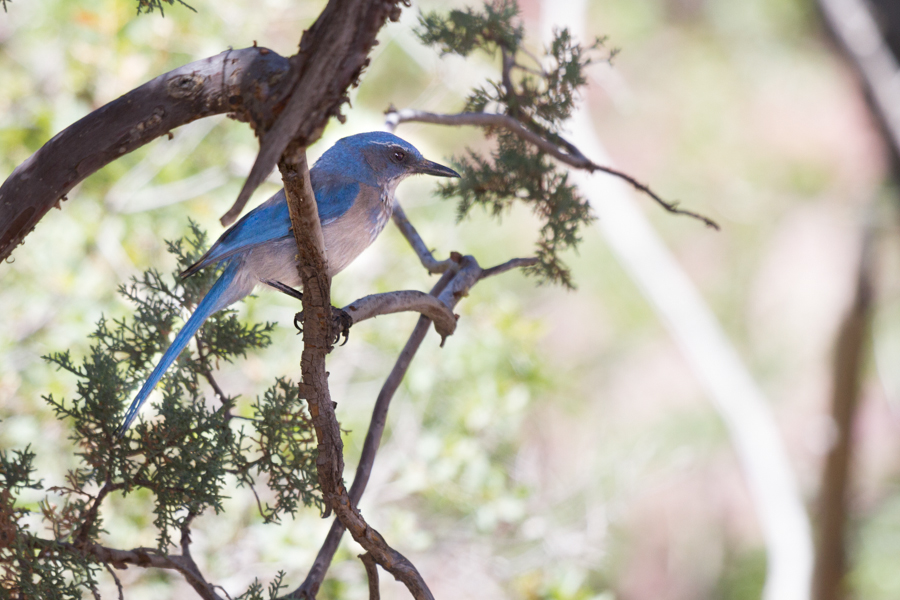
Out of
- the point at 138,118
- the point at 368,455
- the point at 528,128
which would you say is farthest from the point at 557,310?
the point at 138,118

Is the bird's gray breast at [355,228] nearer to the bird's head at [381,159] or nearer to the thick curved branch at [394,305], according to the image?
the bird's head at [381,159]

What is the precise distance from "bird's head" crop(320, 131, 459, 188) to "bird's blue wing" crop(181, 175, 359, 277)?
126mm

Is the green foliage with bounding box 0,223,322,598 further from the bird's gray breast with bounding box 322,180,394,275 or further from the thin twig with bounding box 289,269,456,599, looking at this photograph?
the bird's gray breast with bounding box 322,180,394,275

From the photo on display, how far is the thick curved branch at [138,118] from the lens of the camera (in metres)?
1.35

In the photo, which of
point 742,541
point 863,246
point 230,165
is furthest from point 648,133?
point 230,165

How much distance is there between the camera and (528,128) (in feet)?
9.71

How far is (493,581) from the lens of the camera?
4770 mm

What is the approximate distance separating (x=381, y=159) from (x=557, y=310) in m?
6.11

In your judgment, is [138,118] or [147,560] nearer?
[138,118]

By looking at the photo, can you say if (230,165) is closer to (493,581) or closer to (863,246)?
(493,581)

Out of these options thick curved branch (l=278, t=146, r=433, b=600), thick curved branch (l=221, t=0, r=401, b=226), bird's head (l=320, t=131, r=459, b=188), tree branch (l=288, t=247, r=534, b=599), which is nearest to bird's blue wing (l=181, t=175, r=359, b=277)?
bird's head (l=320, t=131, r=459, b=188)

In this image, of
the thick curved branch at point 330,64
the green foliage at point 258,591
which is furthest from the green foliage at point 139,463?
the thick curved branch at point 330,64

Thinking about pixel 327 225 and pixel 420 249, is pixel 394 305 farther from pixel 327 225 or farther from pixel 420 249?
pixel 420 249

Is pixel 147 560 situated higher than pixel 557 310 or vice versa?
pixel 557 310
